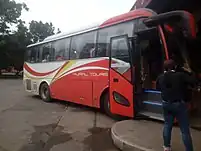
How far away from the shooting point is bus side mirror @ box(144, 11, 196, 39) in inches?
181

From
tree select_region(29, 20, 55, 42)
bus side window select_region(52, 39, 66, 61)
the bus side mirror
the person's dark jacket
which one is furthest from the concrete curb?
tree select_region(29, 20, 55, 42)

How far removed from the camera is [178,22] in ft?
17.4

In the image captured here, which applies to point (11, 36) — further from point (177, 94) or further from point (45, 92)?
point (177, 94)

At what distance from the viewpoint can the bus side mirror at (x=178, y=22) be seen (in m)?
4.59

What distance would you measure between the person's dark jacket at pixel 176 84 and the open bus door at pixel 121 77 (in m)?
2.65

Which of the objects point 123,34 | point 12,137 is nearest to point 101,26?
point 123,34

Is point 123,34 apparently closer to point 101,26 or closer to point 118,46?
point 118,46

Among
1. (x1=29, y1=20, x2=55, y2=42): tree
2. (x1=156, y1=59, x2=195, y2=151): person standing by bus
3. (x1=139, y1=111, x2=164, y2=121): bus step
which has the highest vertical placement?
(x1=29, y1=20, x2=55, y2=42): tree

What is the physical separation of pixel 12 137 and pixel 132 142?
3.08 meters

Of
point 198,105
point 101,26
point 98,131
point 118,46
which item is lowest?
point 98,131

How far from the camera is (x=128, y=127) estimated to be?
6.46 metres

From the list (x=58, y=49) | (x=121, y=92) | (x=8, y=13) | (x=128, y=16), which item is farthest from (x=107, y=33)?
(x=8, y=13)

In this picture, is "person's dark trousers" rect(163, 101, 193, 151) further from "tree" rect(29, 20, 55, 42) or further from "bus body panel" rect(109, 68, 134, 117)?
"tree" rect(29, 20, 55, 42)

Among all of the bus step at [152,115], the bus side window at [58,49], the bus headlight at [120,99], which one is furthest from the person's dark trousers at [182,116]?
the bus side window at [58,49]
